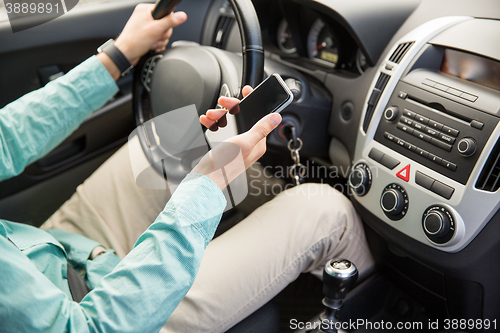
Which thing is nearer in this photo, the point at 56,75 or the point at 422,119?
the point at 422,119

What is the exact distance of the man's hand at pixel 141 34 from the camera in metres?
0.94

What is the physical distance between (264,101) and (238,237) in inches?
12.4

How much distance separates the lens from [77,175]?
1312 millimetres

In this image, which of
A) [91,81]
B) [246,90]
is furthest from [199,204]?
[91,81]

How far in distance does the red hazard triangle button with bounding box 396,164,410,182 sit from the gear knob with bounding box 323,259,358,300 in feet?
0.64

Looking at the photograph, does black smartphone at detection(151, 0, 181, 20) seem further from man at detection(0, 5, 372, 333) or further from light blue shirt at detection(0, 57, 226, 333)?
light blue shirt at detection(0, 57, 226, 333)

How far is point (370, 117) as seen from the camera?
33.6 inches

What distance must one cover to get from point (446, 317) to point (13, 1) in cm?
135

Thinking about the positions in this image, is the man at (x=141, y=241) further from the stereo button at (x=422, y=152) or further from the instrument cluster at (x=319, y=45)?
the instrument cluster at (x=319, y=45)

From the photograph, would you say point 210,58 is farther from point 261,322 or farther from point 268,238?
point 261,322

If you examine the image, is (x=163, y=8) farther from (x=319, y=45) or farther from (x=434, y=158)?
(x=434, y=158)

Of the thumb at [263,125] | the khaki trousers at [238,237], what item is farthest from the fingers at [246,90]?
the khaki trousers at [238,237]

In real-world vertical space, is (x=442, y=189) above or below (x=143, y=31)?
below

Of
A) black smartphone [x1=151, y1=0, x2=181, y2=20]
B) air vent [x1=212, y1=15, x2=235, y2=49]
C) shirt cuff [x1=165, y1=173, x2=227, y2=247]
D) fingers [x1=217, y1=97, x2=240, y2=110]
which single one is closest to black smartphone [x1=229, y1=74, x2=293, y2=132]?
fingers [x1=217, y1=97, x2=240, y2=110]
